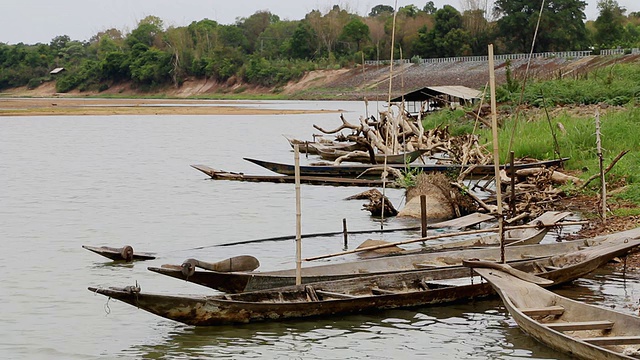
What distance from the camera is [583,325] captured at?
7520 mm

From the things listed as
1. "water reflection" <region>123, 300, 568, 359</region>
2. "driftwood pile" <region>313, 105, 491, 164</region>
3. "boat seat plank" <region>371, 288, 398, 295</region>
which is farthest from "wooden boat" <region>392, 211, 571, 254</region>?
"driftwood pile" <region>313, 105, 491, 164</region>

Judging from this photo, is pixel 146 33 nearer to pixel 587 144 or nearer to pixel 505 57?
pixel 505 57

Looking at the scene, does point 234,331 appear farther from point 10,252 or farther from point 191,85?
point 191,85

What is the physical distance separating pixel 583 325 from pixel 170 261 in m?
6.69

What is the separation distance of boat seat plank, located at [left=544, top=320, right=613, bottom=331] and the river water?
0.27 meters

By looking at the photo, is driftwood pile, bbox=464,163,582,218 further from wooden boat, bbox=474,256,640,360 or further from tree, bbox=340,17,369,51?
tree, bbox=340,17,369,51

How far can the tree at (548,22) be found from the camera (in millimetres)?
69188

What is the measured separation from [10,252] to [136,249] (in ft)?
5.89

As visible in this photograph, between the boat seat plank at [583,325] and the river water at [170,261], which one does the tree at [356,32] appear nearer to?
the river water at [170,261]

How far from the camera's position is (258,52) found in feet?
349

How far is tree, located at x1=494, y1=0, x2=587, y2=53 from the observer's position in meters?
69.2

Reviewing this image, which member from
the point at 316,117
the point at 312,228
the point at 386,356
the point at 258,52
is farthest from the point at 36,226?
the point at 258,52

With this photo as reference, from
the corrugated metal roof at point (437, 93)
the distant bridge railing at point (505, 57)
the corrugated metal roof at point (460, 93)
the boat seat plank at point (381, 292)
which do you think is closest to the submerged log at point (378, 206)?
the boat seat plank at point (381, 292)

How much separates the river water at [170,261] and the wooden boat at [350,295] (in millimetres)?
167
